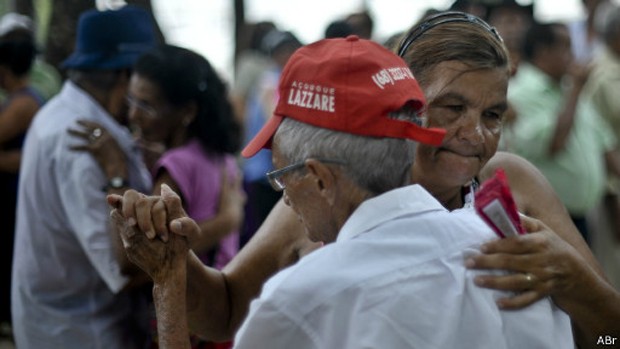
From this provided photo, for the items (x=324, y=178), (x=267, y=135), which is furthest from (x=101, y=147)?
(x=324, y=178)

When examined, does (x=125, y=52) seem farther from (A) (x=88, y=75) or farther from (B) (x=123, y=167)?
(B) (x=123, y=167)

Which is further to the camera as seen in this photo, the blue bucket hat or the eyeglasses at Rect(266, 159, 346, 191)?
the blue bucket hat

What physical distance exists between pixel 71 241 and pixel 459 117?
2.24m

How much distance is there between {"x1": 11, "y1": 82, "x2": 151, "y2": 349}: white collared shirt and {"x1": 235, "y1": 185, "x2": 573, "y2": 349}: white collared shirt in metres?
2.35

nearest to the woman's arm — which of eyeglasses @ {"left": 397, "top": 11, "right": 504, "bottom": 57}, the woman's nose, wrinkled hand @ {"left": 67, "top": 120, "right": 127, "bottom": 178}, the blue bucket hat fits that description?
the woman's nose

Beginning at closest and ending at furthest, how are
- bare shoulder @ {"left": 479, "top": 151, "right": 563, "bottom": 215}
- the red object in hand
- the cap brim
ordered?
1. the red object in hand
2. the cap brim
3. bare shoulder @ {"left": 479, "top": 151, "right": 563, "bottom": 215}

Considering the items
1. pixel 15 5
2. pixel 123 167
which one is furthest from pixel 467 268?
pixel 15 5

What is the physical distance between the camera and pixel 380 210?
2.57m

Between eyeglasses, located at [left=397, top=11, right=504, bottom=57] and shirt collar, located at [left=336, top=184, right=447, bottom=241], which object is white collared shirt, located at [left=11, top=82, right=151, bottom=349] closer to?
eyeglasses, located at [left=397, top=11, right=504, bottom=57]

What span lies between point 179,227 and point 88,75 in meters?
2.43

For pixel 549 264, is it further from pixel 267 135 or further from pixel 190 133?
pixel 190 133

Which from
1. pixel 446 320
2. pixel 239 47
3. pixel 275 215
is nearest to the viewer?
pixel 446 320

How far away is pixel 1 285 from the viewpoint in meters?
6.92

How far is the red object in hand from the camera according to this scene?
2.58m
